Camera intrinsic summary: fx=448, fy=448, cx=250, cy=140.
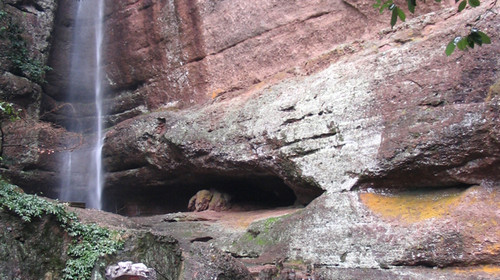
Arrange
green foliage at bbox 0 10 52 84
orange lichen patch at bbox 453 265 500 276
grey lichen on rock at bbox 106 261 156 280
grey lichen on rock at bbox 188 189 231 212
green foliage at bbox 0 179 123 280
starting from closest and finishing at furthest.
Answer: grey lichen on rock at bbox 106 261 156 280 < orange lichen patch at bbox 453 265 500 276 < green foliage at bbox 0 179 123 280 < grey lichen on rock at bbox 188 189 231 212 < green foliage at bbox 0 10 52 84

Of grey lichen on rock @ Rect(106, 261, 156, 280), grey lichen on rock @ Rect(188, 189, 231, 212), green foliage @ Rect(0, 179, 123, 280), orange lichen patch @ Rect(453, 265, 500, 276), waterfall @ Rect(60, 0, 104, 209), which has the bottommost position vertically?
orange lichen patch @ Rect(453, 265, 500, 276)

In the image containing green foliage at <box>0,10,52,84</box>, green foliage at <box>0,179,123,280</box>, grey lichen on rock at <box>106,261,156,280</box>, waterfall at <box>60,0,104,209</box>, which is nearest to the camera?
grey lichen on rock at <box>106,261,156,280</box>

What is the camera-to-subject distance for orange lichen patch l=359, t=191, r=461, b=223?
672cm

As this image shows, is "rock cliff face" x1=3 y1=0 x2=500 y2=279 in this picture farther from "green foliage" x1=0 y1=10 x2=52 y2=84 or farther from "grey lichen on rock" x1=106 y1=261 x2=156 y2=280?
"grey lichen on rock" x1=106 y1=261 x2=156 y2=280

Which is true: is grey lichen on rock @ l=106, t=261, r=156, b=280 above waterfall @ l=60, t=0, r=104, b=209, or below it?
below

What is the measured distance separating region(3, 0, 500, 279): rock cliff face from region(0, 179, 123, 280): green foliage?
2730 millimetres

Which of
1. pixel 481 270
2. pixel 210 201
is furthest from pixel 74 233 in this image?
pixel 481 270

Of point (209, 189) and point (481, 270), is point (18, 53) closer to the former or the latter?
point (209, 189)

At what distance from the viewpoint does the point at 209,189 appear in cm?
1172

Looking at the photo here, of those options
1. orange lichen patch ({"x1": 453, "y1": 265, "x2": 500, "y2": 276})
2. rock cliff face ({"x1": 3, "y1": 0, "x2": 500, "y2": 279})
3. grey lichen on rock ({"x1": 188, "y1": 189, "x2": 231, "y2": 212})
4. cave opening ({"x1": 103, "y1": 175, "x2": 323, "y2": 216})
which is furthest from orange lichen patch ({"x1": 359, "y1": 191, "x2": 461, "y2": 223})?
grey lichen on rock ({"x1": 188, "y1": 189, "x2": 231, "y2": 212})

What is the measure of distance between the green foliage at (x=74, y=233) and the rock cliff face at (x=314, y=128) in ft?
8.96

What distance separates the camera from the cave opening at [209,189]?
1108 cm

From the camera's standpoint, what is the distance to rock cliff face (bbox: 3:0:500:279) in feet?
22.0

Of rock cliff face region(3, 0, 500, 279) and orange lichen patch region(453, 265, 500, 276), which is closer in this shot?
orange lichen patch region(453, 265, 500, 276)
